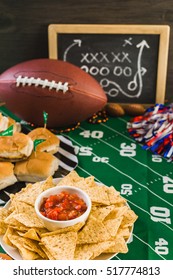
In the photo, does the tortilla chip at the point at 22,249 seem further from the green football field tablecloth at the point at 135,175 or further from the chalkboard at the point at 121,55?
the chalkboard at the point at 121,55

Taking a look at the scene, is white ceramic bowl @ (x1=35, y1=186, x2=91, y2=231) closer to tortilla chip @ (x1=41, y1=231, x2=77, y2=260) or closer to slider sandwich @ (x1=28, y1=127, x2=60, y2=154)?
tortilla chip @ (x1=41, y1=231, x2=77, y2=260)

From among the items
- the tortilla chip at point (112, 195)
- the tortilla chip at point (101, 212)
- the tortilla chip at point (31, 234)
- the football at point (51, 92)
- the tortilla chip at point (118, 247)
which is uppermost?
the football at point (51, 92)

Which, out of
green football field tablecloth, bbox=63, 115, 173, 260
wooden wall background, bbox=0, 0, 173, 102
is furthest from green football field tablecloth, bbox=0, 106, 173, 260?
wooden wall background, bbox=0, 0, 173, 102

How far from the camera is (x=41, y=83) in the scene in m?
1.65

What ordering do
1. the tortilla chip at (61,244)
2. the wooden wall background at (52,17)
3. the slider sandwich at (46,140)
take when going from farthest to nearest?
the wooden wall background at (52,17)
the slider sandwich at (46,140)
the tortilla chip at (61,244)

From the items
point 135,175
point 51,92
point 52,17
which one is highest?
point 52,17

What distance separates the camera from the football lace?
1644 mm

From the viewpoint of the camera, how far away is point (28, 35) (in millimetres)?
1925

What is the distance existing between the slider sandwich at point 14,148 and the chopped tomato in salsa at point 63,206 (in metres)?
0.28

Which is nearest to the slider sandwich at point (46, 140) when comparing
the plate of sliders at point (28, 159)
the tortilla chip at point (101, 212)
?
the plate of sliders at point (28, 159)

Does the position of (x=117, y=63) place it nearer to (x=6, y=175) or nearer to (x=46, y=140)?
(x=46, y=140)

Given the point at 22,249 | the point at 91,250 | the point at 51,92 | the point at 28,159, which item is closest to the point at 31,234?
the point at 22,249

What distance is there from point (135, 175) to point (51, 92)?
1.30 feet

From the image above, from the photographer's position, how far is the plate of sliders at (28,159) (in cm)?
143
